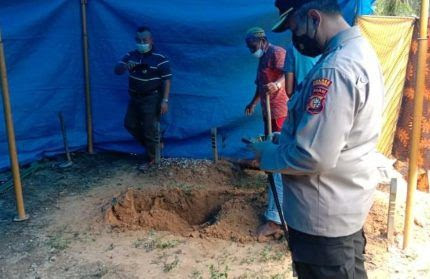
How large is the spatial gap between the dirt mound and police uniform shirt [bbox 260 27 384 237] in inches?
82.0

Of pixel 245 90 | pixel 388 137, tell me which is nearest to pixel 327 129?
pixel 388 137

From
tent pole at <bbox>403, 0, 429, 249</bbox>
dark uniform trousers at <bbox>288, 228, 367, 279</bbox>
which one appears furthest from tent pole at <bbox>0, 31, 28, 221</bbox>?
tent pole at <bbox>403, 0, 429, 249</bbox>

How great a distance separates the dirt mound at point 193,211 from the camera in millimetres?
4121

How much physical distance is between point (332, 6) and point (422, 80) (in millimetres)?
1837

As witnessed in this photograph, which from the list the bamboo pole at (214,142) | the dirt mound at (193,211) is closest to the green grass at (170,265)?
the dirt mound at (193,211)

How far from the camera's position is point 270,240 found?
A: 3977 mm

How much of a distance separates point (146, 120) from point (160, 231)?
1.84 m

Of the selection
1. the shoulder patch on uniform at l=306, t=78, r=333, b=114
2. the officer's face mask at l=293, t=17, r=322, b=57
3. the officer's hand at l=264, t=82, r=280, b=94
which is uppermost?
the officer's face mask at l=293, t=17, r=322, b=57

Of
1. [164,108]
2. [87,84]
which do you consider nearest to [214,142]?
[164,108]

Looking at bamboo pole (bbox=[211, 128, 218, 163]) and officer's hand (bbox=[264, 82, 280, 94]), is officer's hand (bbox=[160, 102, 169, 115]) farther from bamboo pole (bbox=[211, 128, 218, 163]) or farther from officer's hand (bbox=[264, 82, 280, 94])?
officer's hand (bbox=[264, 82, 280, 94])

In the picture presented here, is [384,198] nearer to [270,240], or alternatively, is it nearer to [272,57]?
[270,240]

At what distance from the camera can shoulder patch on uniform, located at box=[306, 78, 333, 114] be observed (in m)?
1.73

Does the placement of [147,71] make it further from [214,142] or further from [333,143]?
[333,143]

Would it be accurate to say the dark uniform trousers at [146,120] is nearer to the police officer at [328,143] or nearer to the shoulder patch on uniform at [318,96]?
the police officer at [328,143]
